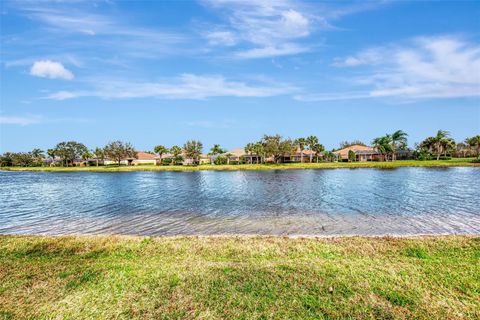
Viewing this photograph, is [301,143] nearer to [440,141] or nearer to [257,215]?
[440,141]

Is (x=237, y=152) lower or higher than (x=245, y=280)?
higher

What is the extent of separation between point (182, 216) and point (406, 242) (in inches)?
569

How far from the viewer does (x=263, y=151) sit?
103750 mm

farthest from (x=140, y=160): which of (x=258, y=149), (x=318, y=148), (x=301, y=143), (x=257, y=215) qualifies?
(x=257, y=215)

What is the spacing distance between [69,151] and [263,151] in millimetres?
82666

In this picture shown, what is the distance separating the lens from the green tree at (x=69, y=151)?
12504 cm

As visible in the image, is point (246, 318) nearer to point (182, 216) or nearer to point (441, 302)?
point (441, 302)

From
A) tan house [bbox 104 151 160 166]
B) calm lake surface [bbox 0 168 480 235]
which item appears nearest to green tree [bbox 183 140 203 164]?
tan house [bbox 104 151 160 166]

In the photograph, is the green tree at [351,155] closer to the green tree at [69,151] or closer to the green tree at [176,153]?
the green tree at [176,153]

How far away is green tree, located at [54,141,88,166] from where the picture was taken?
125037 millimetres

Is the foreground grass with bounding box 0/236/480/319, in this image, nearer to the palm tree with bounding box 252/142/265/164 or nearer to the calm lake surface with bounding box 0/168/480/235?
the calm lake surface with bounding box 0/168/480/235

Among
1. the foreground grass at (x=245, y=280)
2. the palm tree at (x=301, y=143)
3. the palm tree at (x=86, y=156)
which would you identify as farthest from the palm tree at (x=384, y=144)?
the palm tree at (x=86, y=156)

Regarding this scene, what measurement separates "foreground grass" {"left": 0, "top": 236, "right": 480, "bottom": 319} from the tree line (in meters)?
91.6

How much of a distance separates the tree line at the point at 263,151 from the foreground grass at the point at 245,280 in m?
Answer: 91.6
